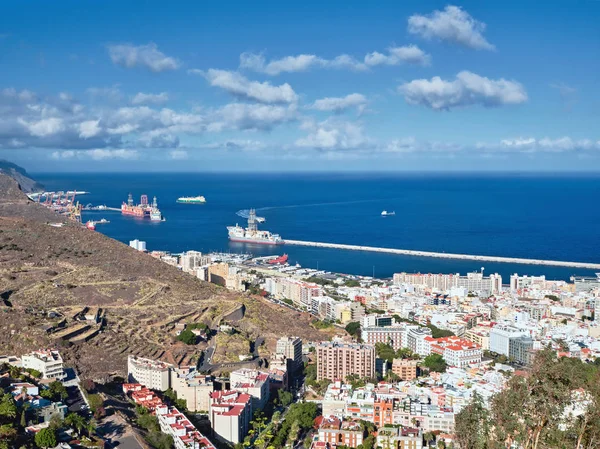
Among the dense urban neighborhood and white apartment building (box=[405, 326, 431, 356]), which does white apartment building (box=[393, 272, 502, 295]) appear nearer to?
the dense urban neighborhood

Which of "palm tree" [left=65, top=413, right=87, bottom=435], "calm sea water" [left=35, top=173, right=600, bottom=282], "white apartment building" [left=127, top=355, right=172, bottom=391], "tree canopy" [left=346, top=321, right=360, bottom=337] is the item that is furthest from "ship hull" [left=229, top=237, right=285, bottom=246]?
"palm tree" [left=65, top=413, right=87, bottom=435]

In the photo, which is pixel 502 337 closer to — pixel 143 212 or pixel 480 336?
pixel 480 336

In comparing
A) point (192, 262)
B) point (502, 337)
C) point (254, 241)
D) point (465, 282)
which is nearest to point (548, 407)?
point (502, 337)

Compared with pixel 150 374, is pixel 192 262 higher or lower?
lower

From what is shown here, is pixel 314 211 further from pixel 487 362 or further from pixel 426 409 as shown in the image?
pixel 426 409

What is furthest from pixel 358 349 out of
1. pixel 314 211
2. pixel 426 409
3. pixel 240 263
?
pixel 314 211
